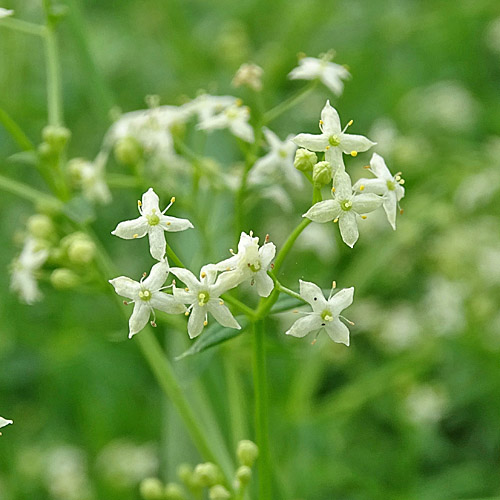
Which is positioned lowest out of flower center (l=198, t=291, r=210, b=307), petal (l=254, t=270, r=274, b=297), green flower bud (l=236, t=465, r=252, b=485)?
green flower bud (l=236, t=465, r=252, b=485)

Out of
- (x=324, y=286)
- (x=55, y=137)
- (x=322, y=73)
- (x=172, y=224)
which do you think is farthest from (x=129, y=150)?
(x=324, y=286)

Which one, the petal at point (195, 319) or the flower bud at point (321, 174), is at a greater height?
the flower bud at point (321, 174)

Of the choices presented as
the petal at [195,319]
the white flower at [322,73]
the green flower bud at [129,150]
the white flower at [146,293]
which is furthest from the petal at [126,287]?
the white flower at [322,73]

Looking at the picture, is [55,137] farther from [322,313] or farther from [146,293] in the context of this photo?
[322,313]

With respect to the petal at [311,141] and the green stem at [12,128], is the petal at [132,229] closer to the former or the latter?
the petal at [311,141]

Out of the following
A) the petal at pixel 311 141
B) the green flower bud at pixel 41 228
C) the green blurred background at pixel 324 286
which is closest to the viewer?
the petal at pixel 311 141

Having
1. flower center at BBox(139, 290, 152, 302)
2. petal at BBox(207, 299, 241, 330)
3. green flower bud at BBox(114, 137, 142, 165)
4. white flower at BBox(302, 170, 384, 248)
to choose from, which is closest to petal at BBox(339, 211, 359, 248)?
white flower at BBox(302, 170, 384, 248)

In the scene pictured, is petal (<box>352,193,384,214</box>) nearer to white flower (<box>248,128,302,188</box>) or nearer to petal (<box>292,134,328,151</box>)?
petal (<box>292,134,328,151</box>)
